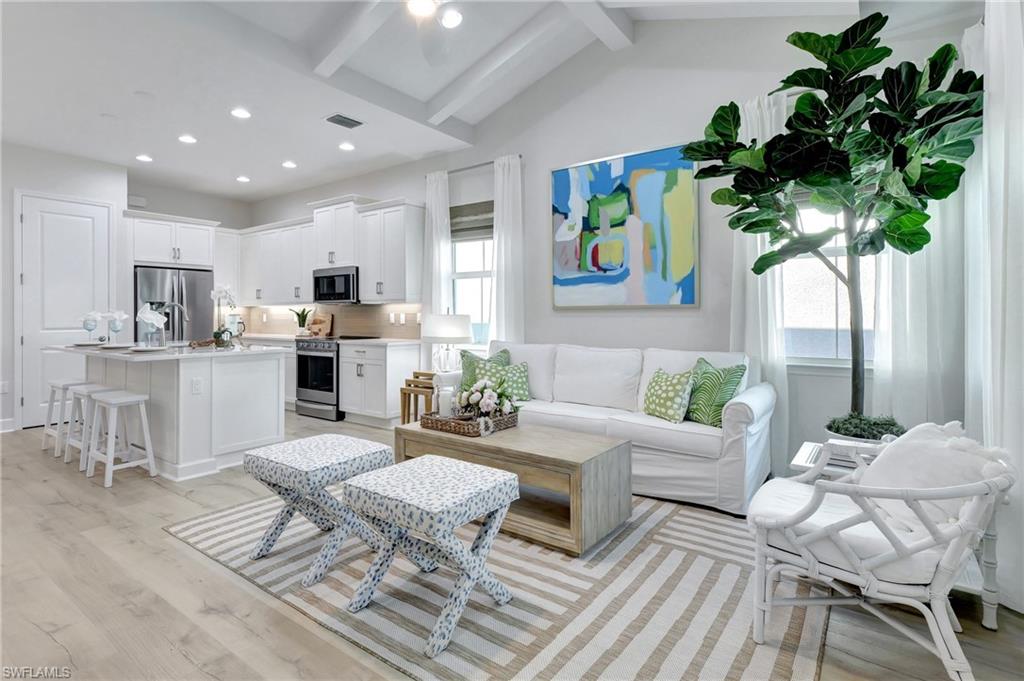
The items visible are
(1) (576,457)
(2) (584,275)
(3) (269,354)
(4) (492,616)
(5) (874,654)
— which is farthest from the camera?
(2) (584,275)

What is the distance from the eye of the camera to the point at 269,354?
422 cm

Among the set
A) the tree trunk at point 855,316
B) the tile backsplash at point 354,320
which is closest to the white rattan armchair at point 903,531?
the tree trunk at point 855,316

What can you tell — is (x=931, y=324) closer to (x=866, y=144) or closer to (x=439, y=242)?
(x=866, y=144)

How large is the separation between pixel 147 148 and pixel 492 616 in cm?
597

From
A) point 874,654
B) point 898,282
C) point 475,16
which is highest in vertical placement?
point 475,16

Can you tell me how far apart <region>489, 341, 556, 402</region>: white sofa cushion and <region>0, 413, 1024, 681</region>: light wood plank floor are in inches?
103

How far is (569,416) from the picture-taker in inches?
144

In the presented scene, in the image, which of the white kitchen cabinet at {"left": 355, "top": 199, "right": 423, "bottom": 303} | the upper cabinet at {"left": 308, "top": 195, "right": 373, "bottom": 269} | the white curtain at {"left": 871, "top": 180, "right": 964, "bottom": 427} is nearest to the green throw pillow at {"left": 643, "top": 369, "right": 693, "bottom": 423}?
the white curtain at {"left": 871, "top": 180, "right": 964, "bottom": 427}

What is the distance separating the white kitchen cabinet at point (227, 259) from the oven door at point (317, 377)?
2.05m

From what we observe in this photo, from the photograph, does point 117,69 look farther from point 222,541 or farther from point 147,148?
point 222,541

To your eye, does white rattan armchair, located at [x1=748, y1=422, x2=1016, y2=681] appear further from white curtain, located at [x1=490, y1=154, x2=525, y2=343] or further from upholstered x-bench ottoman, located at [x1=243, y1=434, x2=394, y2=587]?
white curtain, located at [x1=490, y1=154, x2=525, y2=343]

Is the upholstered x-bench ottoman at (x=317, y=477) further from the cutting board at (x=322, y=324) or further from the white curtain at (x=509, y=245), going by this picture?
the cutting board at (x=322, y=324)

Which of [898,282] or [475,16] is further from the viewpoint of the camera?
[475,16]

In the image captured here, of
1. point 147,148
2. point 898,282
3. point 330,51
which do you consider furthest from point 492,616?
point 147,148
